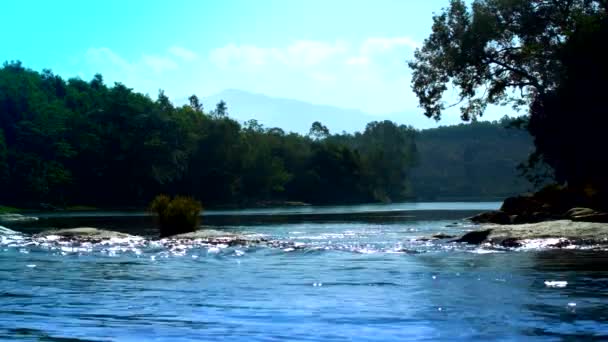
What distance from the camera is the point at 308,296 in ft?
40.9

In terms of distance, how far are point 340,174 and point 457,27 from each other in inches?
3777

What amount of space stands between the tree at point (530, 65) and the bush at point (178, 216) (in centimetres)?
2291

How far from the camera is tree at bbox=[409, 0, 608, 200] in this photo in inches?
1699

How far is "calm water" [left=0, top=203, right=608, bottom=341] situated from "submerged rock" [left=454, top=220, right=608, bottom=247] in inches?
58.6

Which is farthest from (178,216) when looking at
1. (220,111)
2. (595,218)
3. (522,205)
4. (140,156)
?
(220,111)

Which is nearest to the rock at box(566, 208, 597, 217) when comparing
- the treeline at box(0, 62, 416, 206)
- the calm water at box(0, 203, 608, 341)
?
the calm water at box(0, 203, 608, 341)

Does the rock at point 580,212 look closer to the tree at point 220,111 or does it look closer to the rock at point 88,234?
the rock at point 88,234

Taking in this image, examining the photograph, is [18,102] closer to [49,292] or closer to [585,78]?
[585,78]

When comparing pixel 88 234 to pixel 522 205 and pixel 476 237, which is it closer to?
pixel 476 237

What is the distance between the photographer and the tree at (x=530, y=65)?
43156mm

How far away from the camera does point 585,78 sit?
41.7 metres

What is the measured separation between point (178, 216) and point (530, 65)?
29945 mm

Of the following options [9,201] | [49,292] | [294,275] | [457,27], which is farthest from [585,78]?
[9,201]

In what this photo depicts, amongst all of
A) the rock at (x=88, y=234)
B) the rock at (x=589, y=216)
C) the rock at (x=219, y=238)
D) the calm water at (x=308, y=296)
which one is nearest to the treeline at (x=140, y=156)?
the rock at (x=88, y=234)
